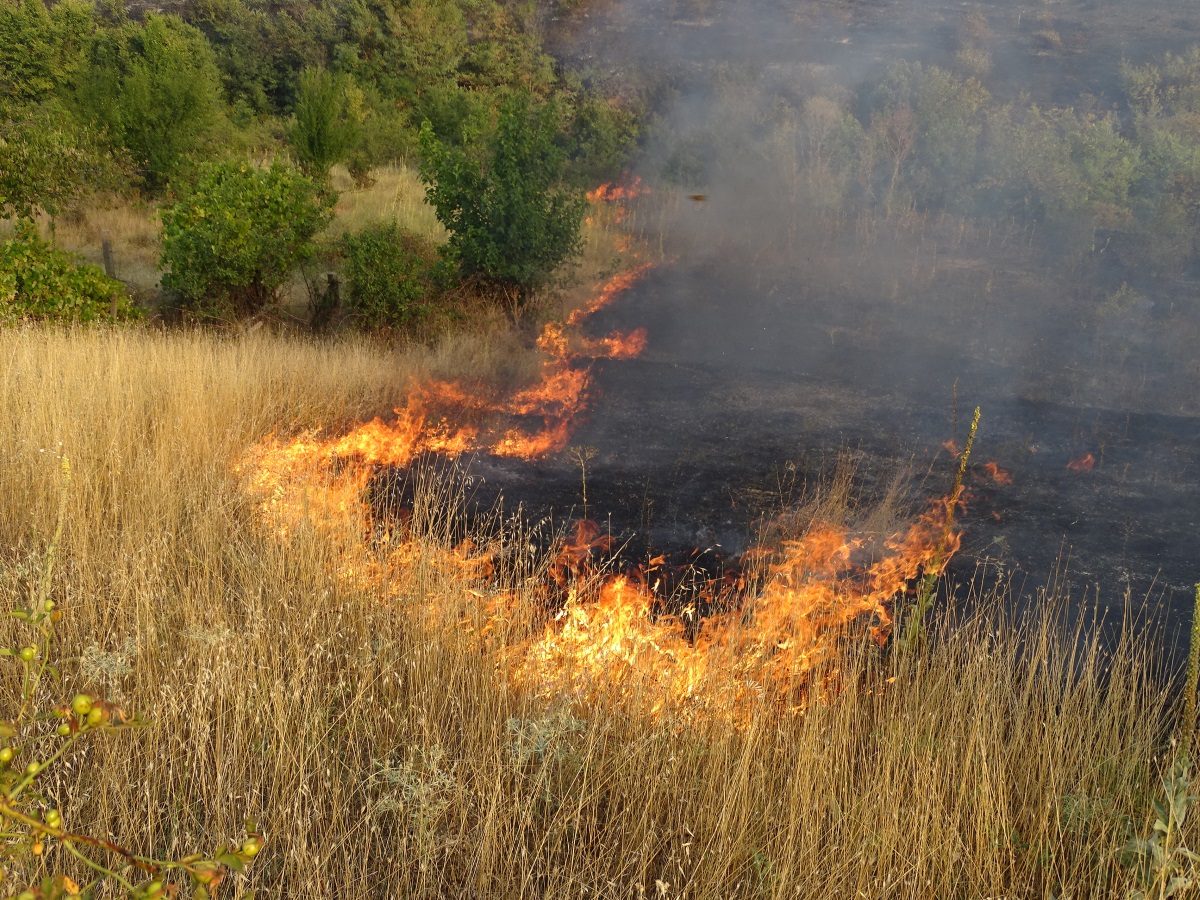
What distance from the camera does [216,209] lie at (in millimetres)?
9711

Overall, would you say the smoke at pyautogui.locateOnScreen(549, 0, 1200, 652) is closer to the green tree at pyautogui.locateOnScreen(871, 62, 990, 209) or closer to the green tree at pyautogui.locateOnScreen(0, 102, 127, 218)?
the green tree at pyautogui.locateOnScreen(871, 62, 990, 209)

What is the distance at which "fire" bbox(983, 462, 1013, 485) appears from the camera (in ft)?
20.6

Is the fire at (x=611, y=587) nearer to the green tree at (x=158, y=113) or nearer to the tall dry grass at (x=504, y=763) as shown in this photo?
the tall dry grass at (x=504, y=763)

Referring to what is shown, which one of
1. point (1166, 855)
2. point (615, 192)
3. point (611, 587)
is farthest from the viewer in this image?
point (615, 192)

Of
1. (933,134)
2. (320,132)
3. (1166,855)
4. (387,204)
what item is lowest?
(1166,855)

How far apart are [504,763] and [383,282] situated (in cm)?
809

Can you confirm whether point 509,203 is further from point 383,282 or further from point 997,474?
point 997,474

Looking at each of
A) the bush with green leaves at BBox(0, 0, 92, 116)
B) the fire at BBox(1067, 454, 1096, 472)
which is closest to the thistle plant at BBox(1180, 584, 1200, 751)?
the fire at BBox(1067, 454, 1096, 472)

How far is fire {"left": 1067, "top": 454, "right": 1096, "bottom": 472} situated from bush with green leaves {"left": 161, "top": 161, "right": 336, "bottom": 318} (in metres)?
8.08

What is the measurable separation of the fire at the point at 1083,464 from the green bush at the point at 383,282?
6.75m

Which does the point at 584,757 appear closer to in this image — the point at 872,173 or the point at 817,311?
the point at 817,311

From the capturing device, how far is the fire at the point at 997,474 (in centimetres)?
627

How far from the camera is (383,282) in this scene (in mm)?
10062

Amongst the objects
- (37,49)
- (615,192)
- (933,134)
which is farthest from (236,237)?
(37,49)
